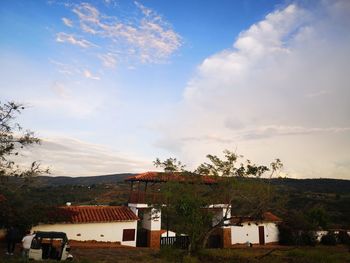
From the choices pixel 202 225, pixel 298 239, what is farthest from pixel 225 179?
pixel 298 239

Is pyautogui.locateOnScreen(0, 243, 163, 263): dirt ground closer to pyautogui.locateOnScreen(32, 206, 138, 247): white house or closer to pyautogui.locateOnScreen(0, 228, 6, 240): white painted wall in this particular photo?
pyautogui.locateOnScreen(0, 228, 6, 240): white painted wall

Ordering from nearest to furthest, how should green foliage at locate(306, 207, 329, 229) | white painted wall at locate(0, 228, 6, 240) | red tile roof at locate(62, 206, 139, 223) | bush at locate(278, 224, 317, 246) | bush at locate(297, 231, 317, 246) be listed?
white painted wall at locate(0, 228, 6, 240) < red tile roof at locate(62, 206, 139, 223) < bush at locate(297, 231, 317, 246) < bush at locate(278, 224, 317, 246) < green foliage at locate(306, 207, 329, 229)

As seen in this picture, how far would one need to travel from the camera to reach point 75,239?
24.9 m

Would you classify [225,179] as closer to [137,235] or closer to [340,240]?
[137,235]

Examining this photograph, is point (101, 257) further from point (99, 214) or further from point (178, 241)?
point (178, 241)

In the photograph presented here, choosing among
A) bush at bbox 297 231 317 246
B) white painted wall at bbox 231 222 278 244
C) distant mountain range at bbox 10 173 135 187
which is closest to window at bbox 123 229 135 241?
white painted wall at bbox 231 222 278 244

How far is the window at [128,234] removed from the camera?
90.0 feet

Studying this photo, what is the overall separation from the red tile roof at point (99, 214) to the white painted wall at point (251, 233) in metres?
11.4

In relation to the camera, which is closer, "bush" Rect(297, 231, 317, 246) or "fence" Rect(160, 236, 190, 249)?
"fence" Rect(160, 236, 190, 249)

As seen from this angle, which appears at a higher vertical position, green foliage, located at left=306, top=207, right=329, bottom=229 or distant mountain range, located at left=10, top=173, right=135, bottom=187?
distant mountain range, located at left=10, top=173, right=135, bottom=187

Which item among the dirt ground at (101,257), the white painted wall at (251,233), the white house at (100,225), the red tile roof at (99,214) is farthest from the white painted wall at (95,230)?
the white painted wall at (251,233)

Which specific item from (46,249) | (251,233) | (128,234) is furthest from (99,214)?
(251,233)

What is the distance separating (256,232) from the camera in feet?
109

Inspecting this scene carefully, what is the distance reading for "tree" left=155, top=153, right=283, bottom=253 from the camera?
704 inches
